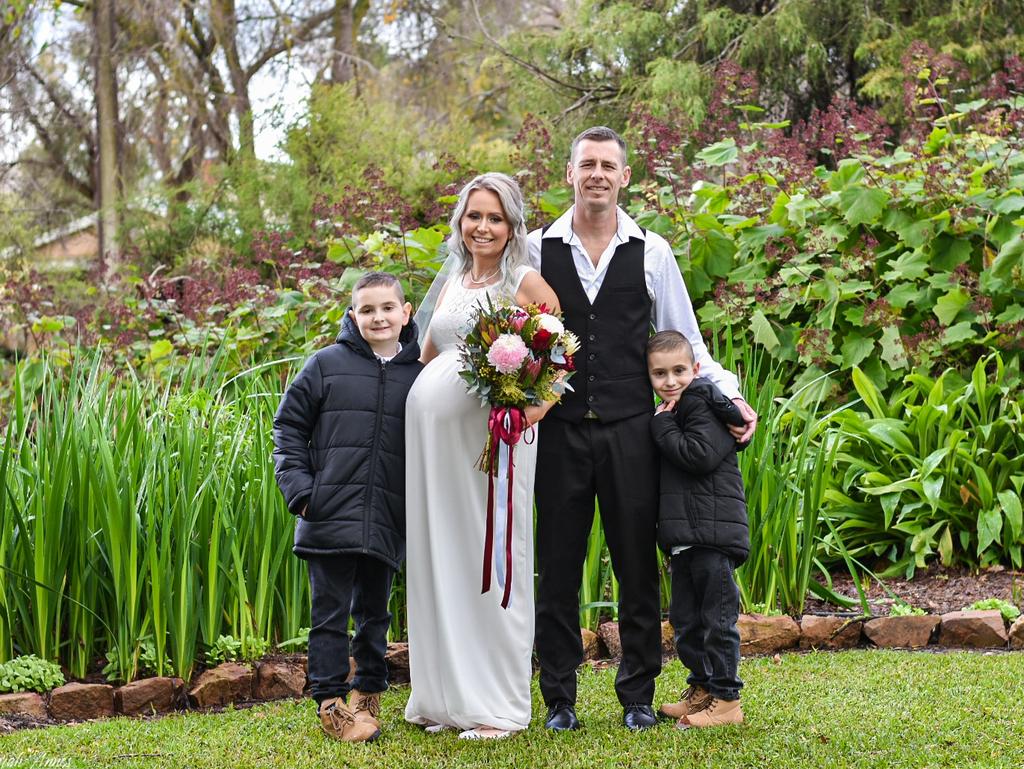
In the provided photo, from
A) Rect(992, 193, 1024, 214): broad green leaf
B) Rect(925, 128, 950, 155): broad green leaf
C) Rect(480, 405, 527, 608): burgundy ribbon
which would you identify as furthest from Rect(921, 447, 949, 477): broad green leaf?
Rect(480, 405, 527, 608): burgundy ribbon

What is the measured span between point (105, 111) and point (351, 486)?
41.1ft

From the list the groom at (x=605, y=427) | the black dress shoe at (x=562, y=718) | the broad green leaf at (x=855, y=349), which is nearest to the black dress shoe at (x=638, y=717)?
the groom at (x=605, y=427)

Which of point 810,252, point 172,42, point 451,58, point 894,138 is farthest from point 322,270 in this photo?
point 451,58

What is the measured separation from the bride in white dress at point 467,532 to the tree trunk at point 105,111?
1091 centimetres

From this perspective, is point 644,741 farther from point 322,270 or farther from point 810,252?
point 322,270

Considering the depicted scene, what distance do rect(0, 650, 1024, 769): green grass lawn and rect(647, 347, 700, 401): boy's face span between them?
3.36 feet

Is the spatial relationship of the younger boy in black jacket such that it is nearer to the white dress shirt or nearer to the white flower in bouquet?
the white dress shirt

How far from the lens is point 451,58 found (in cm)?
1603

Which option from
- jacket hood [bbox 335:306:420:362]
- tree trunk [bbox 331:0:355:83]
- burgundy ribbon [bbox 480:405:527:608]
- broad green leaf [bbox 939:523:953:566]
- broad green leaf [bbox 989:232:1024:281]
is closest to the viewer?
burgundy ribbon [bbox 480:405:527:608]

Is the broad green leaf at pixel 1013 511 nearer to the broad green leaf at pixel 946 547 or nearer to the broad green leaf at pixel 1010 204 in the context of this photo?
the broad green leaf at pixel 946 547

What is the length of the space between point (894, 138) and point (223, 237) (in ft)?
20.0

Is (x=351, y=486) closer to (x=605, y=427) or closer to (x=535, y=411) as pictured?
(x=535, y=411)

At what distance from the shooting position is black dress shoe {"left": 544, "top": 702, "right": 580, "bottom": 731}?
328 centimetres

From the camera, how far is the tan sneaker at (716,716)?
3.23 metres
